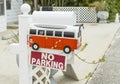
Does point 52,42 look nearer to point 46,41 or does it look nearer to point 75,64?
point 46,41

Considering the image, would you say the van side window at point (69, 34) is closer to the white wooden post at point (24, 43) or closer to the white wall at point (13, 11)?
the white wooden post at point (24, 43)

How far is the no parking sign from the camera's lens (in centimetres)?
412

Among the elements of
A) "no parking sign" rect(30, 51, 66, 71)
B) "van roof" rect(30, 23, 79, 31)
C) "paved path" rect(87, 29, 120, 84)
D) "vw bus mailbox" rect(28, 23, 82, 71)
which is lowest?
"paved path" rect(87, 29, 120, 84)

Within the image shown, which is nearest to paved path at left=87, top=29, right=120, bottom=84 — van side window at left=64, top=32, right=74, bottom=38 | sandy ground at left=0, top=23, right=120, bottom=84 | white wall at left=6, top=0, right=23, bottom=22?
sandy ground at left=0, top=23, right=120, bottom=84

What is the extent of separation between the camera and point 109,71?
628cm

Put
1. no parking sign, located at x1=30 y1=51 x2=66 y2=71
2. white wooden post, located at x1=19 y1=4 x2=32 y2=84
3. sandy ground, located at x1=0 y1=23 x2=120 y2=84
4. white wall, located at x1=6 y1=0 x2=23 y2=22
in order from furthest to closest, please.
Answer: white wall, located at x1=6 y1=0 x2=23 y2=22, sandy ground, located at x1=0 y1=23 x2=120 y2=84, white wooden post, located at x1=19 y1=4 x2=32 y2=84, no parking sign, located at x1=30 y1=51 x2=66 y2=71

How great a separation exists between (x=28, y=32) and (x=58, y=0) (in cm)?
1475

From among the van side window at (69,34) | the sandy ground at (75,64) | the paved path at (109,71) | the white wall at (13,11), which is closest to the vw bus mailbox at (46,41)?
the van side window at (69,34)

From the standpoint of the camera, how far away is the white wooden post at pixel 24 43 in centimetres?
→ 426

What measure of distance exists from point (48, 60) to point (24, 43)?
0.45 metres

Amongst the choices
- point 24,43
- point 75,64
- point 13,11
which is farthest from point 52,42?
point 13,11

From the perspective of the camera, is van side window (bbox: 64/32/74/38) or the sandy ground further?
the sandy ground

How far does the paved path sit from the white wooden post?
1593mm

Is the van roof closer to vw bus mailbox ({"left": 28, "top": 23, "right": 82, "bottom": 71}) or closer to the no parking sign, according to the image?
vw bus mailbox ({"left": 28, "top": 23, "right": 82, "bottom": 71})
